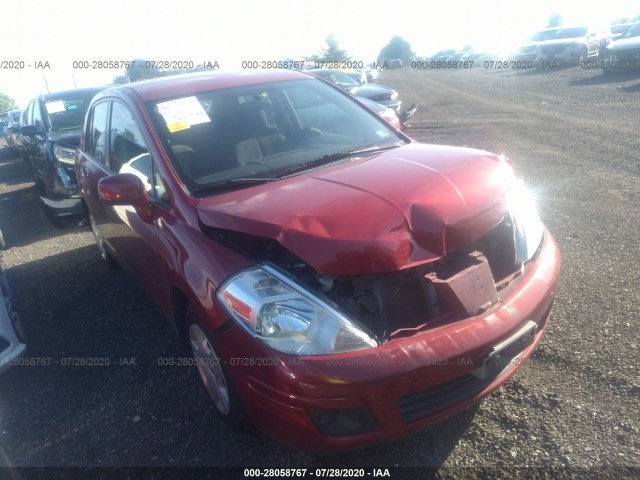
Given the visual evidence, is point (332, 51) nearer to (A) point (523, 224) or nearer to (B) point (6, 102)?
(B) point (6, 102)

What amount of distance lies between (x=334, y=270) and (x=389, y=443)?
861 millimetres

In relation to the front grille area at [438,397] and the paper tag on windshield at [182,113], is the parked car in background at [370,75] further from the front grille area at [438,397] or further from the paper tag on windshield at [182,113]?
the front grille area at [438,397]

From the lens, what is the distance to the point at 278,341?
2.02m

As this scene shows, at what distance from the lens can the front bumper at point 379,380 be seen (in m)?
1.93

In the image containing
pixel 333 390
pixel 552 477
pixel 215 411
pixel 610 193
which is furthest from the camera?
pixel 610 193

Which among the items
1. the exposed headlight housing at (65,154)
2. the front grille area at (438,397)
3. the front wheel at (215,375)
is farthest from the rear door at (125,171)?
the exposed headlight housing at (65,154)

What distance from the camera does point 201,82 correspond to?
3451mm

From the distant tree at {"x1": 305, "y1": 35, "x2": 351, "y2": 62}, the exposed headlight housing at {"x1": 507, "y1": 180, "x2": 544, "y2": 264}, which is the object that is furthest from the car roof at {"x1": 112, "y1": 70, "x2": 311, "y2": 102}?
the distant tree at {"x1": 305, "y1": 35, "x2": 351, "y2": 62}

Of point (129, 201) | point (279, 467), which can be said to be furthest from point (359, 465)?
point (129, 201)

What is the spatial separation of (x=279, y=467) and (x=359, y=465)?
0.38 metres

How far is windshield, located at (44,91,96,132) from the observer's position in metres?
7.65

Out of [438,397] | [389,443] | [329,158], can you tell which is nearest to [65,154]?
[329,158]

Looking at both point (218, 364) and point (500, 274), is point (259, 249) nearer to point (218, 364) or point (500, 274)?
point (218, 364)

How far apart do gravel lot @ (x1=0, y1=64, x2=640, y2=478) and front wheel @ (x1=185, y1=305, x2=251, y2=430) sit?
145mm
